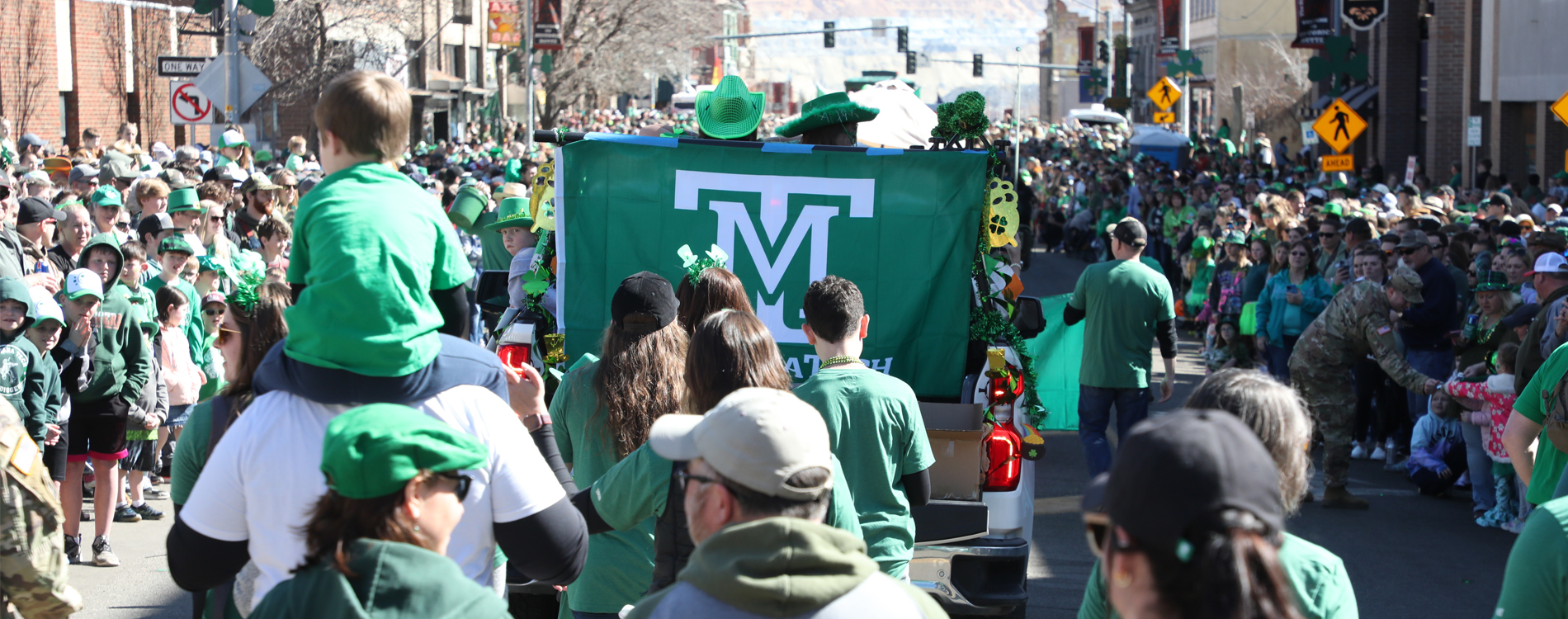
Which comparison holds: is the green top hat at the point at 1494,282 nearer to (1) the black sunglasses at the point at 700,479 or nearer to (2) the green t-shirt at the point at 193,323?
(1) the black sunglasses at the point at 700,479

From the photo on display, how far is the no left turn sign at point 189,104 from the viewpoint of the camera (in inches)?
607

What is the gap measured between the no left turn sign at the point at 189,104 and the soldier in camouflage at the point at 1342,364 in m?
11.7

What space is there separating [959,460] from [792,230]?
54.5 inches

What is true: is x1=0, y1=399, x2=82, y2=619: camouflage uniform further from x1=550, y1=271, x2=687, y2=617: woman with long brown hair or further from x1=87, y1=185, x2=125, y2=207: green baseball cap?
x1=87, y1=185, x2=125, y2=207: green baseball cap

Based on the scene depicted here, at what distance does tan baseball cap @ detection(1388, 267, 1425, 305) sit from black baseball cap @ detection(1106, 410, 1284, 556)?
26.8 ft

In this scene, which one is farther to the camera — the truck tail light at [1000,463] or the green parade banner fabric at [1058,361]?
the green parade banner fabric at [1058,361]

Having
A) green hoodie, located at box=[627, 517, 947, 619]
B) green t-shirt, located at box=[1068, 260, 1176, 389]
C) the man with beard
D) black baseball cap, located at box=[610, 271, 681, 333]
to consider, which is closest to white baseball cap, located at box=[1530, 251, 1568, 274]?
green t-shirt, located at box=[1068, 260, 1176, 389]


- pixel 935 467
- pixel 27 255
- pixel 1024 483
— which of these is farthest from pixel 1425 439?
pixel 27 255

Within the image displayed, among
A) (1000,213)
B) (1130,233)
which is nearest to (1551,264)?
(1130,233)

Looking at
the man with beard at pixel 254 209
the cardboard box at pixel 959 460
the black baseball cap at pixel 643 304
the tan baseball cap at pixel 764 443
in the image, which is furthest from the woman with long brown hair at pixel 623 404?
the man with beard at pixel 254 209

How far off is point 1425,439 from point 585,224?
5.96 m

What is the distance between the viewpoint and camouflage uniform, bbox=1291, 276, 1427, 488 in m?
8.47

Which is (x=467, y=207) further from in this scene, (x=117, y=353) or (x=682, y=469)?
(x=682, y=469)

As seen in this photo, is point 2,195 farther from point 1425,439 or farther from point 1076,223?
point 1076,223
